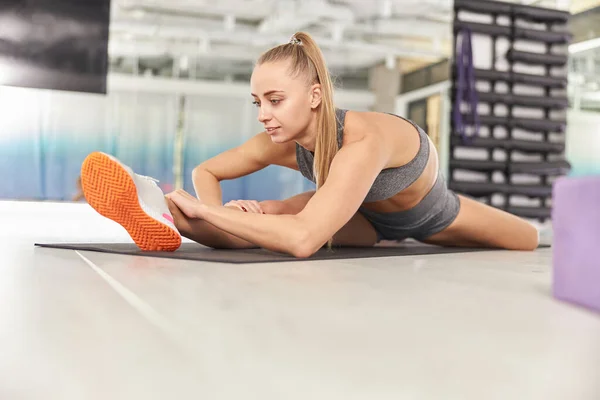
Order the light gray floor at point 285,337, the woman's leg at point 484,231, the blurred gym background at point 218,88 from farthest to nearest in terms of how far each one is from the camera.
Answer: the blurred gym background at point 218,88 < the woman's leg at point 484,231 < the light gray floor at point 285,337

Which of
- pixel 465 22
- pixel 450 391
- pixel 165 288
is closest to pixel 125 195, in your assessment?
pixel 165 288

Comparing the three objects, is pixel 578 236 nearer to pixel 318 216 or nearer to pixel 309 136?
pixel 318 216

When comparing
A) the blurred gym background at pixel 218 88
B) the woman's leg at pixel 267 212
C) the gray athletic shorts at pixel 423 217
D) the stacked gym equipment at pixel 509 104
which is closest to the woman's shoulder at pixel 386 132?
the gray athletic shorts at pixel 423 217

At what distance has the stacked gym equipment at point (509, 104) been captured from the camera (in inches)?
202

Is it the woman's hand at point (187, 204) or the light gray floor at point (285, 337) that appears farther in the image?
the woman's hand at point (187, 204)

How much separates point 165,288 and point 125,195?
511 millimetres

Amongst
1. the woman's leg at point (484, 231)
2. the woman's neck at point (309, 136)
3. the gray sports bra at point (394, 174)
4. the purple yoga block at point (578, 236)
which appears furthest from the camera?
the woman's leg at point (484, 231)

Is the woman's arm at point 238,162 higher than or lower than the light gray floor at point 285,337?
higher

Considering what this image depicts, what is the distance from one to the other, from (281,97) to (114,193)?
54 cm

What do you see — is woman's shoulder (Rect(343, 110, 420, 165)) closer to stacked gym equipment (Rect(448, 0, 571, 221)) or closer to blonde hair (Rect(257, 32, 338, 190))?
blonde hair (Rect(257, 32, 338, 190))

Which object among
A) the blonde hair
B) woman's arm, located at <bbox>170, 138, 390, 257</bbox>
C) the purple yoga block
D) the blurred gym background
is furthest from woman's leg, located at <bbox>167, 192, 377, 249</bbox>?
the blurred gym background

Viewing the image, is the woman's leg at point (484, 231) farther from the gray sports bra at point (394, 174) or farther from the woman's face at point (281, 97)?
the woman's face at point (281, 97)

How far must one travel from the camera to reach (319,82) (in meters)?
1.86

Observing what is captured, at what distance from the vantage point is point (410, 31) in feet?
23.2
